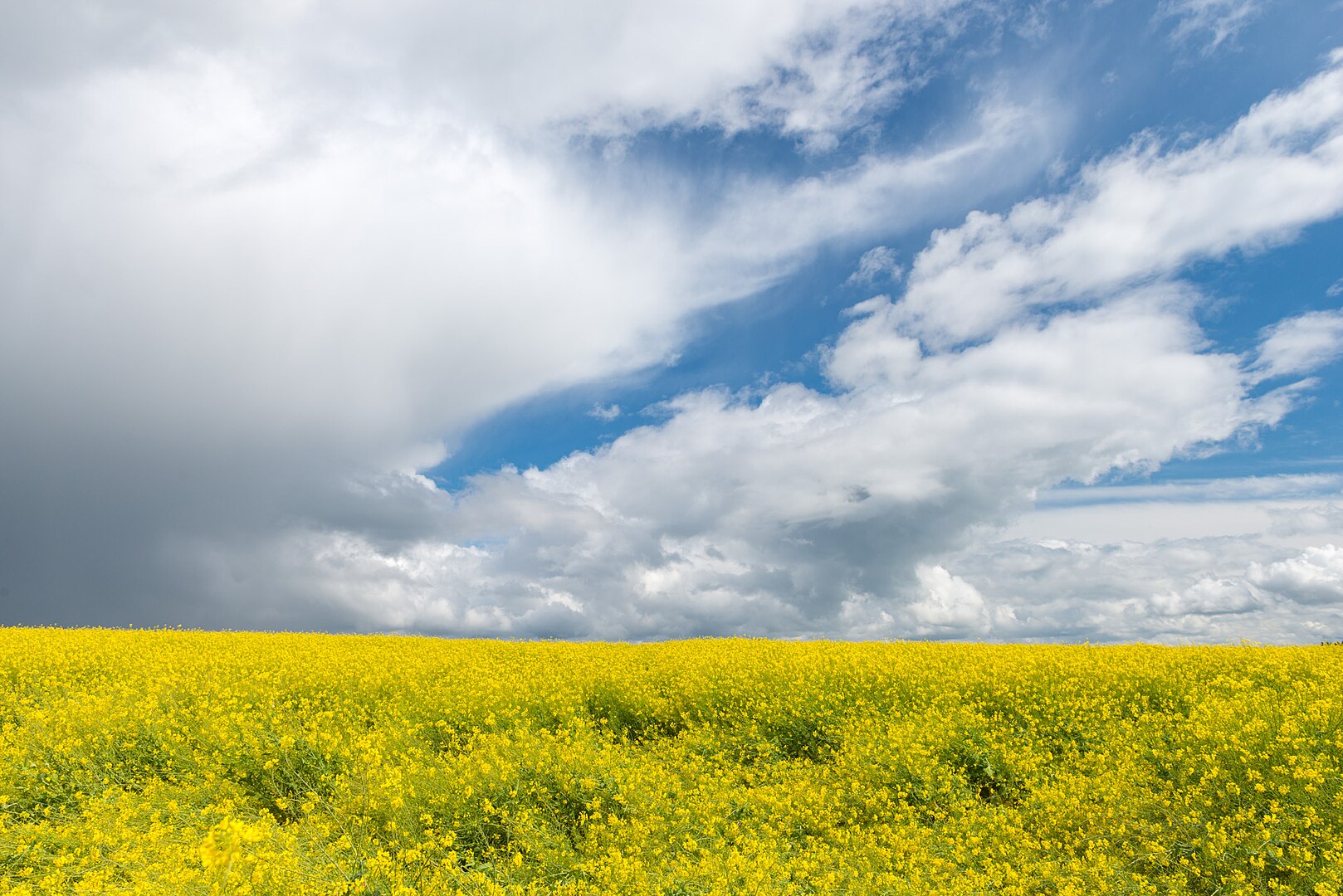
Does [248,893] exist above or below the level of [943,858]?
above

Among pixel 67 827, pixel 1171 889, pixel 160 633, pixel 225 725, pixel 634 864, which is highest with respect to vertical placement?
pixel 160 633

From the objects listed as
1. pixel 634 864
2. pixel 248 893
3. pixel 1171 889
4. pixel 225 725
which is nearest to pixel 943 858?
pixel 1171 889

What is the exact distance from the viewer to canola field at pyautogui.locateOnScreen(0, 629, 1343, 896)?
25.7 feet

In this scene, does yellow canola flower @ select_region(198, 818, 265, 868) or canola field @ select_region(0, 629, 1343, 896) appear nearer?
yellow canola flower @ select_region(198, 818, 265, 868)

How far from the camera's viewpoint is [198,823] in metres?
9.09

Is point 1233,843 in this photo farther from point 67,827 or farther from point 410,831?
point 67,827

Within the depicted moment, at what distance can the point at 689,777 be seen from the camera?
11062mm

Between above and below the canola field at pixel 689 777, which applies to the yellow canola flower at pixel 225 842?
above

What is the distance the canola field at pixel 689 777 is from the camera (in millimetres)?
7844

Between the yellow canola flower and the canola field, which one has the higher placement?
the yellow canola flower

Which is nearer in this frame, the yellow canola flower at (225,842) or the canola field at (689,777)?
the yellow canola flower at (225,842)

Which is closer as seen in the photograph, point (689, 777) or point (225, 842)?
point (225, 842)

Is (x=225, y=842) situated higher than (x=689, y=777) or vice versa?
(x=225, y=842)

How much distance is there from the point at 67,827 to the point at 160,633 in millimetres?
18526
